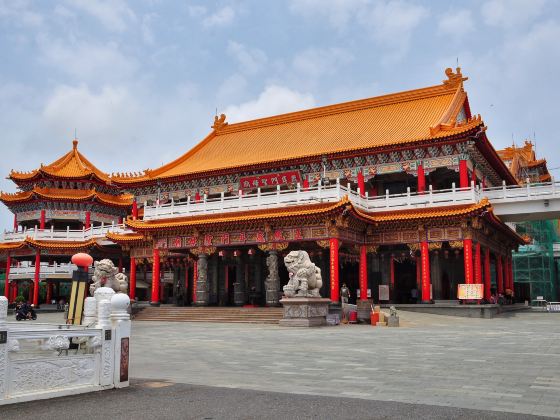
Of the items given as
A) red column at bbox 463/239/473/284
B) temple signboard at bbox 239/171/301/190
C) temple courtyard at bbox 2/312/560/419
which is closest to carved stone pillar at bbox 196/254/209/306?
temple signboard at bbox 239/171/301/190

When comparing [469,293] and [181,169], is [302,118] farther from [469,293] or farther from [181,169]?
[469,293]

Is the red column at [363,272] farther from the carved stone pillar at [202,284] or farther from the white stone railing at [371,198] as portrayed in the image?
the carved stone pillar at [202,284]

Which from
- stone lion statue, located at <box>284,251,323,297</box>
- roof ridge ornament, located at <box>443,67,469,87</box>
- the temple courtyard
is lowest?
the temple courtyard

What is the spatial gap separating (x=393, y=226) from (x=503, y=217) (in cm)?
653

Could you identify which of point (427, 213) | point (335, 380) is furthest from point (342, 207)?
point (335, 380)

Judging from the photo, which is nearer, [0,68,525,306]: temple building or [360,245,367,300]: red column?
[0,68,525,306]: temple building

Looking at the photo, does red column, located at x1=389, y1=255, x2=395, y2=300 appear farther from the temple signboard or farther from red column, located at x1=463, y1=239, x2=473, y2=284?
the temple signboard

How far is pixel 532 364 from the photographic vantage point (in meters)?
9.84

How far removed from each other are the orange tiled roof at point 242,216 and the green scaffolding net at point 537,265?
2295 cm

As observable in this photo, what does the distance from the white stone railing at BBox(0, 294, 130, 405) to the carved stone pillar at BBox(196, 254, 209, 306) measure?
20.7 m

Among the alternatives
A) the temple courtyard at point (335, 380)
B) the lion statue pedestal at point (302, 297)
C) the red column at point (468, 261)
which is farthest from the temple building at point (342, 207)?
the temple courtyard at point (335, 380)

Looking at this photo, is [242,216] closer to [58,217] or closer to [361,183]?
[361,183]

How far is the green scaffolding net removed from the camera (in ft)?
140

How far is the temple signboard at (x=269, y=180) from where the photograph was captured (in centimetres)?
3129
